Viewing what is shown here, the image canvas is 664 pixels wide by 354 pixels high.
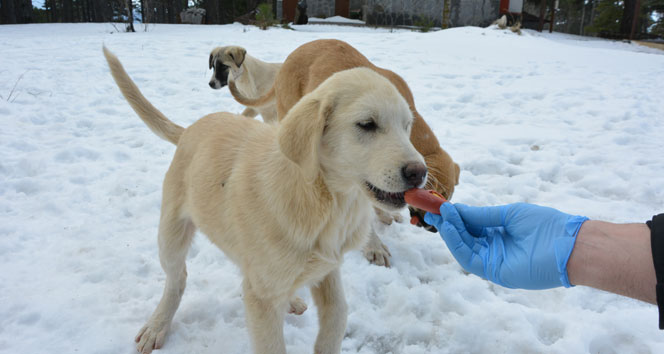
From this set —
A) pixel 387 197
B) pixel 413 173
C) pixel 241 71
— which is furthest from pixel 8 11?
pixel 413 173

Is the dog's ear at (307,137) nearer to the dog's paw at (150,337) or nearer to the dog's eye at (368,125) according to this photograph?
the dog's eye at (368,125)

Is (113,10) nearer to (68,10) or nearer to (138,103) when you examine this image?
(68,10)

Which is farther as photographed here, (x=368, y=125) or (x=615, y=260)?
(x=368, y=125)

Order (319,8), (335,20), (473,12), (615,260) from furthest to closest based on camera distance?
(319,8), (335,20), (473,12), (615,260)

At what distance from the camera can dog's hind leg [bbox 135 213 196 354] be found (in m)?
2.72

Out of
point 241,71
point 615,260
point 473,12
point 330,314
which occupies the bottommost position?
point 330,314

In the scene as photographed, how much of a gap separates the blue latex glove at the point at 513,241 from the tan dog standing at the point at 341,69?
0.84m

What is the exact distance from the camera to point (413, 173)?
1.83 m

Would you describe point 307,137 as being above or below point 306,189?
above

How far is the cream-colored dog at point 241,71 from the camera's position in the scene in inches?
290

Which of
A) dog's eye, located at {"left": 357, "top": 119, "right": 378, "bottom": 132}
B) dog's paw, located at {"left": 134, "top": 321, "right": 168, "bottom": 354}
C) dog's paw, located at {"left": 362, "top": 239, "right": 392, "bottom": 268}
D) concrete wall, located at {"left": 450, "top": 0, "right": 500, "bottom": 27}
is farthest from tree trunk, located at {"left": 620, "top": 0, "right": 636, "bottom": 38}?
dog's paw, located at {"left": 134, "top": 321, "right": 168, "bottom": 354}

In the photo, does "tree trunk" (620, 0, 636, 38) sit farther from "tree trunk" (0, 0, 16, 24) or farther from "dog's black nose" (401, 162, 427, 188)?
"tree trunk" (0, 0, 16, 24)

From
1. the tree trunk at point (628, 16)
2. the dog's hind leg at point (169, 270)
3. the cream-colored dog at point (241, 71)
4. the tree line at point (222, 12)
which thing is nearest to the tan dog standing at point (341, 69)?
the dog's hind leg at point (169, 270)

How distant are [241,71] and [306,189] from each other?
19.6 ft
